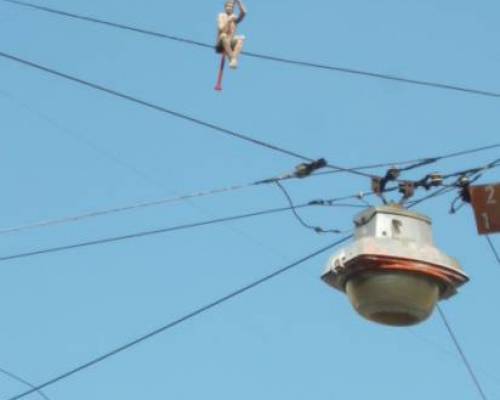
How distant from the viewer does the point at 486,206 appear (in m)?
6.35

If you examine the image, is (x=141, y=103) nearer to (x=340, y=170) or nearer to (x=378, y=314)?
(x=340, y=170)

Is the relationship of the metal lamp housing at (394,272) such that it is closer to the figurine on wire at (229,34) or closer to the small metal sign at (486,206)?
the small metal sign at (486,206)

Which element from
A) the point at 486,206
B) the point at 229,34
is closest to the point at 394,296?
the point at 486,206

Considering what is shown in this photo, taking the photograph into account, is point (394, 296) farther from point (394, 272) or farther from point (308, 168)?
point (308, 168)

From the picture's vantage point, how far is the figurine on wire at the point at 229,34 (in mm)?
6820

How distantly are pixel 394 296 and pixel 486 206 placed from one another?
1074 millimetres

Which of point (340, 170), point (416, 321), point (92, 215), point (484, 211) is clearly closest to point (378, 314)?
Result: point (416, 321)

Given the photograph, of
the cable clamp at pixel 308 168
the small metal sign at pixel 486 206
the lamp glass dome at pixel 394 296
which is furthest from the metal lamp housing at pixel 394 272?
the cable clamp at pixel 308 168

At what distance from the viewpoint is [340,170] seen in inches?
285

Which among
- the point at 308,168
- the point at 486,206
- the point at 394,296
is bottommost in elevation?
the point at 394,296

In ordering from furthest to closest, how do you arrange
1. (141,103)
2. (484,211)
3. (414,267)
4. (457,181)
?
(141,103)
(457,181)
(484,211)
(414,267)

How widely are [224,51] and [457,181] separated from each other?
146 cm

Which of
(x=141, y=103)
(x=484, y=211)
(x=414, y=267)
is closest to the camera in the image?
(x=414, y=267)

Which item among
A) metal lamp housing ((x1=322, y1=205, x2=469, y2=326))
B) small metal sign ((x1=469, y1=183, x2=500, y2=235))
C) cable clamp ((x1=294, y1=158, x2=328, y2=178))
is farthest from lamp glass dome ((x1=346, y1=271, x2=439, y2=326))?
cable clamp ((x1=294, y1=158, x2=328, y2=178))
